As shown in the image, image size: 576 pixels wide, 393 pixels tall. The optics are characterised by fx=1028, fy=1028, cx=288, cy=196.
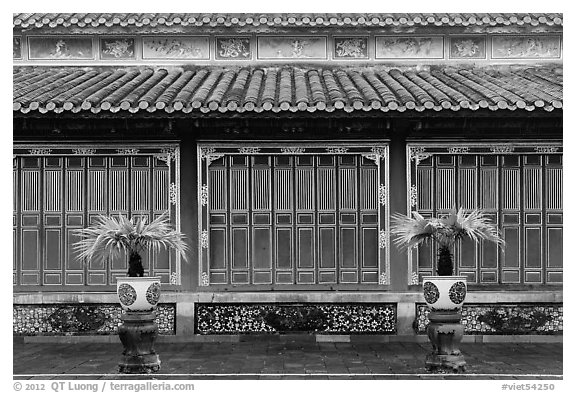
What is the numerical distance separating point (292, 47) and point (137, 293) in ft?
22.0

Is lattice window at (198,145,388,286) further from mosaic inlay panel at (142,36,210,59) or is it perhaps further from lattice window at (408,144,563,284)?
mosaic inlay panel at (142,36,210,59)

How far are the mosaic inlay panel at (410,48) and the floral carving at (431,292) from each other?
6.03 metres

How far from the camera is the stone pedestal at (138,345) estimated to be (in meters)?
12.1

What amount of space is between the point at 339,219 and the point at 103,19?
17.7 feet

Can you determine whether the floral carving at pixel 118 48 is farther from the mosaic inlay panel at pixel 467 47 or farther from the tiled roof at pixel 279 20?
the mosaic inlay panel at pixel 467 47

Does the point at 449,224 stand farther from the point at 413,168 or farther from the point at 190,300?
the point at 190,300

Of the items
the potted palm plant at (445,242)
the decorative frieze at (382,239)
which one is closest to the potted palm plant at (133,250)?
the potted palm plant at (445,242)

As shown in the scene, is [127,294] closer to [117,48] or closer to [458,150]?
[458,150]

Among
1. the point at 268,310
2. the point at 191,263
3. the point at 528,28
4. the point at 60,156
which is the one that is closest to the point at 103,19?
the point at 60,156

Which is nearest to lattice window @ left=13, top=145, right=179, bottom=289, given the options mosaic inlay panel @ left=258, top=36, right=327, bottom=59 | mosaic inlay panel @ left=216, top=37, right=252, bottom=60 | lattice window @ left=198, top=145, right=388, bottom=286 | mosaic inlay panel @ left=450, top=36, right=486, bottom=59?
lattice window @ left=198, top=145, right=388, bottom=286

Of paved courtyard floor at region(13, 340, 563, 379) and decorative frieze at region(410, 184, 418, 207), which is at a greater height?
decorative frieze at region(410, 184, 418, 207)

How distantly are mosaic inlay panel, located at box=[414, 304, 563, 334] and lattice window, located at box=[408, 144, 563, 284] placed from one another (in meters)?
0.40

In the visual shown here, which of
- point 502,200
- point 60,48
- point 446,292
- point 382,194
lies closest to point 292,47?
point 382,194

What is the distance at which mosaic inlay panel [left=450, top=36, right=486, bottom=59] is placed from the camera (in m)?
17.5
